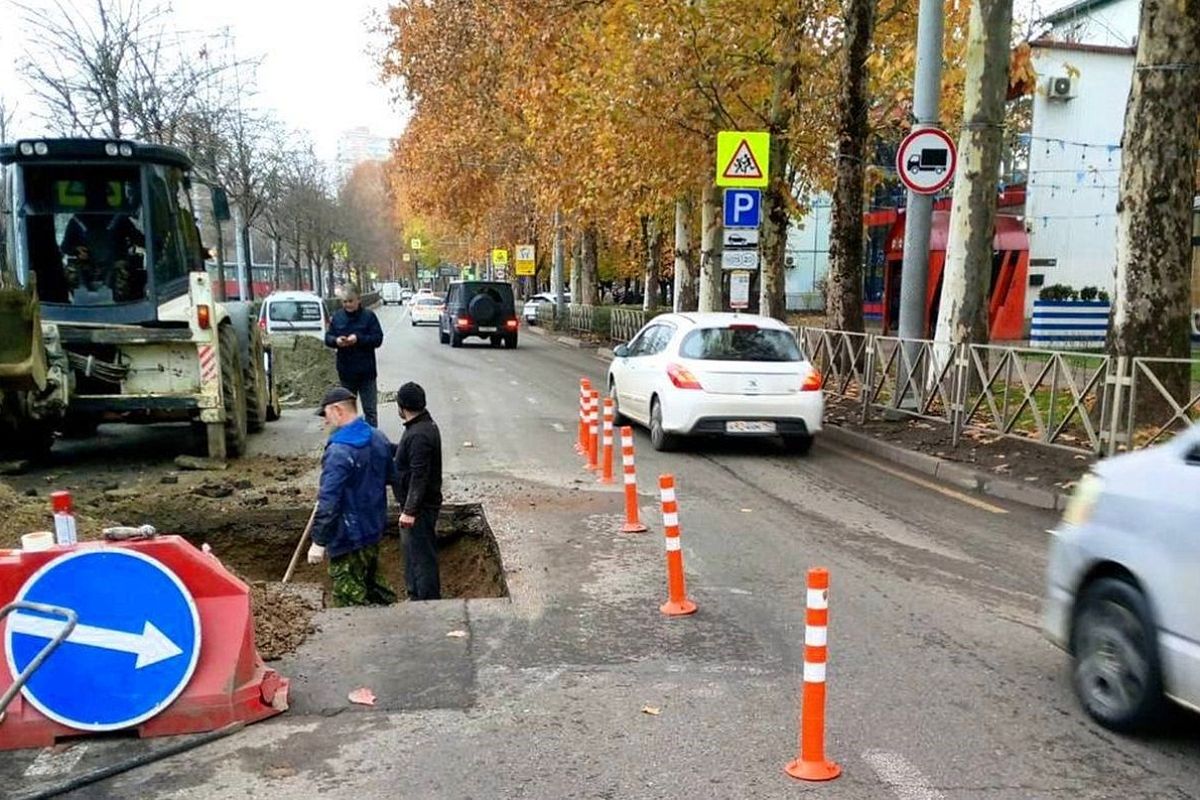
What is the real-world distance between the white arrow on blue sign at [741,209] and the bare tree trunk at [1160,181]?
19.2 feet

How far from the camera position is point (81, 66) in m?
20.5

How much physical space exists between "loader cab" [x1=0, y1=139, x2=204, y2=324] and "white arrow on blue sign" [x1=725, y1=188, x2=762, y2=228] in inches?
314

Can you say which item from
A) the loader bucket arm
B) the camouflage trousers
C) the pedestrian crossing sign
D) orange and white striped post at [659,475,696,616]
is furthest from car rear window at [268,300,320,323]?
orange and white striped post at [659,475,696,616]

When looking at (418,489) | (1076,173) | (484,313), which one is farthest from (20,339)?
(1076,173)

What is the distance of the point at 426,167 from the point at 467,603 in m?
33.5

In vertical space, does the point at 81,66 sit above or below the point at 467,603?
above

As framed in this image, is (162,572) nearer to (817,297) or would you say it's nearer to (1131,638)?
(1131,638)

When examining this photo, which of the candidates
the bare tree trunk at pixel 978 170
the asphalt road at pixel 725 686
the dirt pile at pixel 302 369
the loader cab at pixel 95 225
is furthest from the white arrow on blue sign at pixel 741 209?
the loader cab at pixel 95 225

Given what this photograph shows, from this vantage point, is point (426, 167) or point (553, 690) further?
point (426, 167)

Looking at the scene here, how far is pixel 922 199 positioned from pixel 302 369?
13221 mm

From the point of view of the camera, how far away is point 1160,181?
1016 centimetres

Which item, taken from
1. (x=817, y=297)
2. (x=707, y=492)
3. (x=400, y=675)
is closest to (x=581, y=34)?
(x=707, y=492)

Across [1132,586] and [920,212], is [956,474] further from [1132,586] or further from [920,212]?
[1132,586]

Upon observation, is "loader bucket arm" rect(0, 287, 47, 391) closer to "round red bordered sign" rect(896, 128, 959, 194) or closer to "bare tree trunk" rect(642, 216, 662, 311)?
"round red bordered sign" rect(896, 128, 959, 194)
